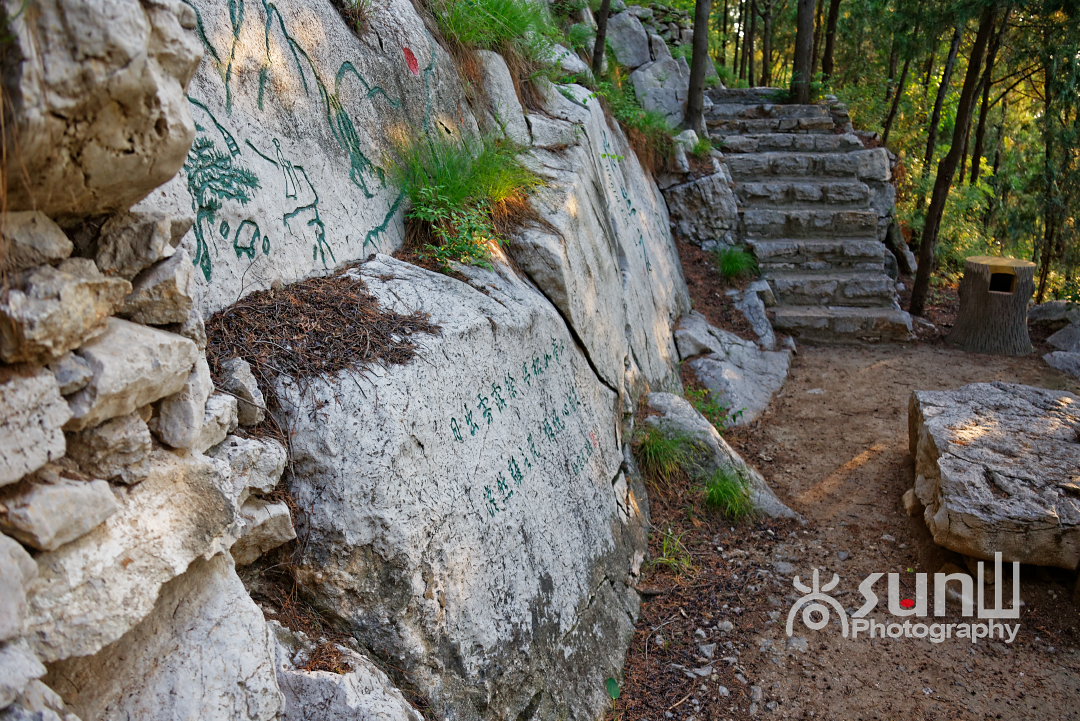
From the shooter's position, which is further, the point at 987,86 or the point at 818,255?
the point at 987,86

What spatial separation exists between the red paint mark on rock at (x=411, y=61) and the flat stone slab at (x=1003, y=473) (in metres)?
4.15

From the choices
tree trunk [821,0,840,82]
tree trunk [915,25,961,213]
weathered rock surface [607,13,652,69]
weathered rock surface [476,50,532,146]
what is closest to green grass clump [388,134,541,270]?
weathered rock surface [476,50,532,146]

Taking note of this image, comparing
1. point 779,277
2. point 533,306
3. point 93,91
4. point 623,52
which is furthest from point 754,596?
point 623,52

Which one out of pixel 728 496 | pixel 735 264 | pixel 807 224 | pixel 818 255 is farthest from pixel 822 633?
pixel 807 224

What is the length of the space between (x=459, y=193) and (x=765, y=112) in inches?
378

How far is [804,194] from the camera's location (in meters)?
10.7

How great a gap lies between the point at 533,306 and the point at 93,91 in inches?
108

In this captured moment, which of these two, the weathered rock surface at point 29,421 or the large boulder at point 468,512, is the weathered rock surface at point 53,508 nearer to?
the weathered rock surface at point 29,421

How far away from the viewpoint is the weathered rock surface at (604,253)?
4.72m

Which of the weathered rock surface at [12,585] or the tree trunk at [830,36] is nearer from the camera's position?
the weathered rock surface at [12,585]

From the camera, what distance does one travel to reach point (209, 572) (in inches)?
81.2

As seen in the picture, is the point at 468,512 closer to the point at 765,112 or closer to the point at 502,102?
the point at 502,102

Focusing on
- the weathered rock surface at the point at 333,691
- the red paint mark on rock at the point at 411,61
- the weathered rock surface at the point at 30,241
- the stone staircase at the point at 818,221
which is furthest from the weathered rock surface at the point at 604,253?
the weathered rock surface at the point at 30,241

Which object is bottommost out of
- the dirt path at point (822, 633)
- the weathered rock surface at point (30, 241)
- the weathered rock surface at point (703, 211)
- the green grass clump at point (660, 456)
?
the dirt path at point (822, 633)
